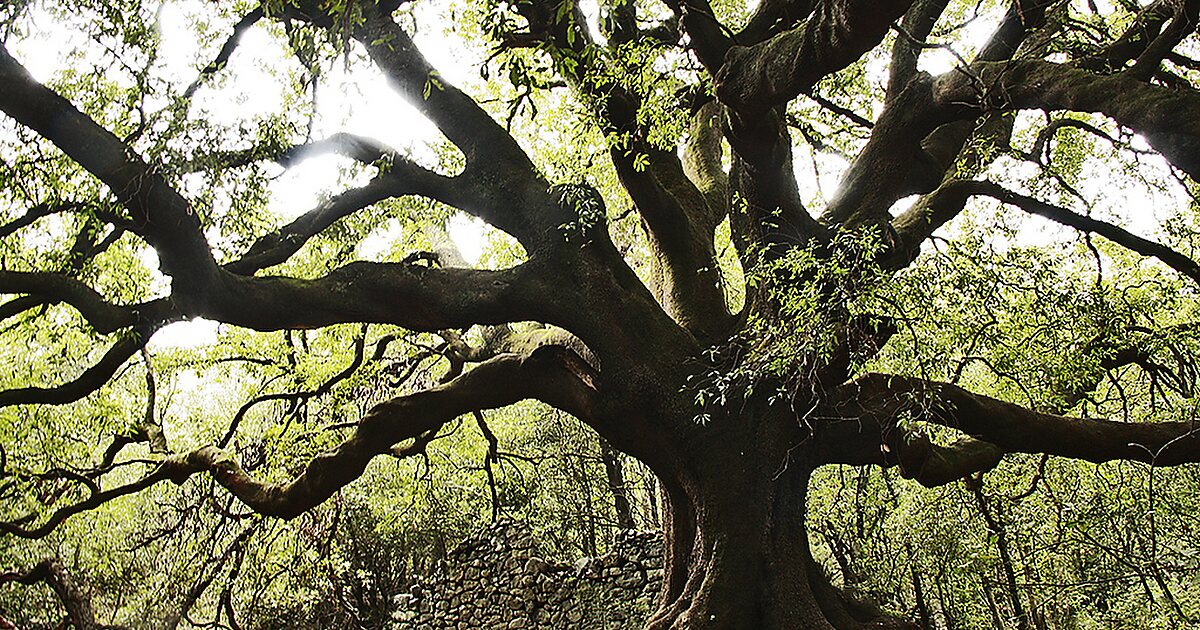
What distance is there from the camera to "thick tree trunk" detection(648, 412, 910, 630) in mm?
4980

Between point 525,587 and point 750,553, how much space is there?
14.1 ft

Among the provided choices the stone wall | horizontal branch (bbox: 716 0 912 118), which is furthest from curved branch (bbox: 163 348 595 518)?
the stone wall

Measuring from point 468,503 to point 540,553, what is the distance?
2.31 m

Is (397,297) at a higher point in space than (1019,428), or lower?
higher

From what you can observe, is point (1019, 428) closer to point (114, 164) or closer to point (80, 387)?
point (114, 164)

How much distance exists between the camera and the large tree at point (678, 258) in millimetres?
4457

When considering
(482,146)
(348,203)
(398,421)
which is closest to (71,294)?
(348,203)

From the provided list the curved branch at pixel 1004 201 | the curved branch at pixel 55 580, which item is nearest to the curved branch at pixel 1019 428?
the curved branch at pixel 1004 201

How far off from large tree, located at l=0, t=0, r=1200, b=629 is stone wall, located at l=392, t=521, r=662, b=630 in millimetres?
2751

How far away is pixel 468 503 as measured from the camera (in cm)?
1123

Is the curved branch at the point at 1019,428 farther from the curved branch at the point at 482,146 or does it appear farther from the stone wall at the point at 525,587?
the stone wall at the point at 525,587

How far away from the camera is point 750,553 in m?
5.14

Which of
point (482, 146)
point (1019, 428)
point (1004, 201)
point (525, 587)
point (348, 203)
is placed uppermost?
point (482, 146)

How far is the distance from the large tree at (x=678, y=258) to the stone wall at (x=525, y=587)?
2751mm
